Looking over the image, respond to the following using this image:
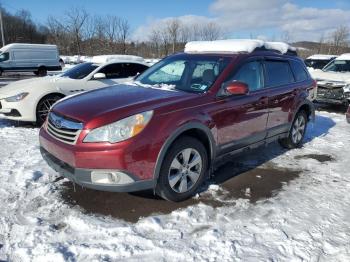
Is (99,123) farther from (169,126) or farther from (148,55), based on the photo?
(148,55)

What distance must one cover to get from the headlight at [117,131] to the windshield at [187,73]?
1076 millimetres

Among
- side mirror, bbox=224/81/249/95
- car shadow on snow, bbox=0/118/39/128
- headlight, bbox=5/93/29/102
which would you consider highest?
side mirror, bbox=224/81/249/95

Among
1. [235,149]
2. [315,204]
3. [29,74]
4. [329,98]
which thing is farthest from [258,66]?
[29,74]

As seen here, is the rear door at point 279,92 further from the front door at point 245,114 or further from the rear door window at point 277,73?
the front door at point 245,114

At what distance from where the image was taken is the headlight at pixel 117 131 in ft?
11.5

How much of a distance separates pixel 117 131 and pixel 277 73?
3.19 metres

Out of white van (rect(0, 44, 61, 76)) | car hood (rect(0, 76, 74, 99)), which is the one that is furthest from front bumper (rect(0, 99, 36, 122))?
white van (rect(0, 44, 61, 76))

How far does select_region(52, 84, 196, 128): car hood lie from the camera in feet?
12.0

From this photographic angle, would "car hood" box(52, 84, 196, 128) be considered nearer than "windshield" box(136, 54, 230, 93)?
Yes

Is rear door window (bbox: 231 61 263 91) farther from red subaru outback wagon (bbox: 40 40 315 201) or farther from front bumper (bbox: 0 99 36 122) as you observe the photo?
front bumper (bbox: 0 99 36 122)

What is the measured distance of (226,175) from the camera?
16.5 feet

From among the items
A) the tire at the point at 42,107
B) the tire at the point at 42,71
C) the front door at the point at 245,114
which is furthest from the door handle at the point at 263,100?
the tire at the point at 42,71

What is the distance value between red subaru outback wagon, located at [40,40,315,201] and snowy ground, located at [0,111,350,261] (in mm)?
→ 362

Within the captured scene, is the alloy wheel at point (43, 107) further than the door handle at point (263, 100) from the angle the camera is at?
Yes
